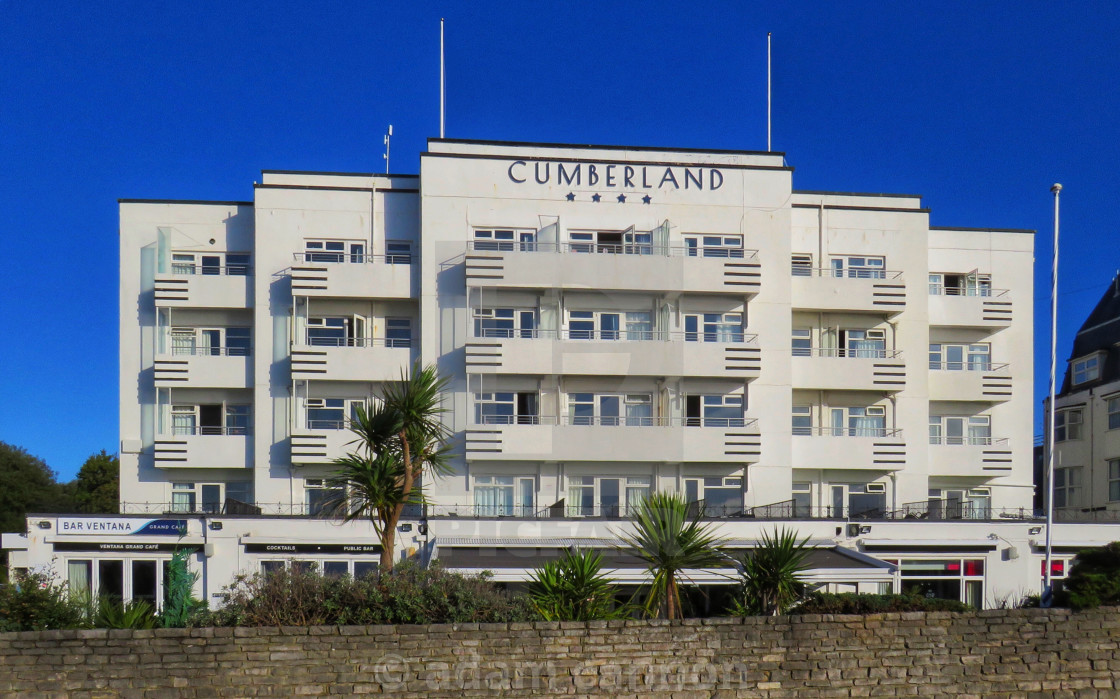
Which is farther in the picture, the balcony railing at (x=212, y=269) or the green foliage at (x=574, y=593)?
the balcony railing at (x=212, y=269)

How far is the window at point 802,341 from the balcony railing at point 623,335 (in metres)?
2.47

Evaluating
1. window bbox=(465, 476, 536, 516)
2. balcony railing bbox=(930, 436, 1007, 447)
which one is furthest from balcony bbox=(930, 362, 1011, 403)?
window bbox=(465, 476, 536, 516)

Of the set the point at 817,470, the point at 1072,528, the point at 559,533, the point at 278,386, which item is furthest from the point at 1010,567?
the point at 278,386

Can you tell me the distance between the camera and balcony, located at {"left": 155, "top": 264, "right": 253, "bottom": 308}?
1277 inches

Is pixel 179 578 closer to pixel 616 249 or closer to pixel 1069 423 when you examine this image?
pixel 616 249

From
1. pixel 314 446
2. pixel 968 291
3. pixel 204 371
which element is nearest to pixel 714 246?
pixel 968 291

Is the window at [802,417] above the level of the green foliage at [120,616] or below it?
above

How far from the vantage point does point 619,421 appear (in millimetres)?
32344

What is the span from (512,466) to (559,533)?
3244 mm

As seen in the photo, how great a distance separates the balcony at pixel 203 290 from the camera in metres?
32.4

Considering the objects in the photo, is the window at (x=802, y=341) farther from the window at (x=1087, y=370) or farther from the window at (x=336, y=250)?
the window at (x=1087, y=370)

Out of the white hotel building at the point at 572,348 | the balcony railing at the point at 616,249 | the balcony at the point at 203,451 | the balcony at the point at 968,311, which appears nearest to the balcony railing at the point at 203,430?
the white hotel building at the point at 572,348

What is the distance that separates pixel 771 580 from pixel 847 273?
19.7 m

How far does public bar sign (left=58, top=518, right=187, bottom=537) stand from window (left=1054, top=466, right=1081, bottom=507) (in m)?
34.7
